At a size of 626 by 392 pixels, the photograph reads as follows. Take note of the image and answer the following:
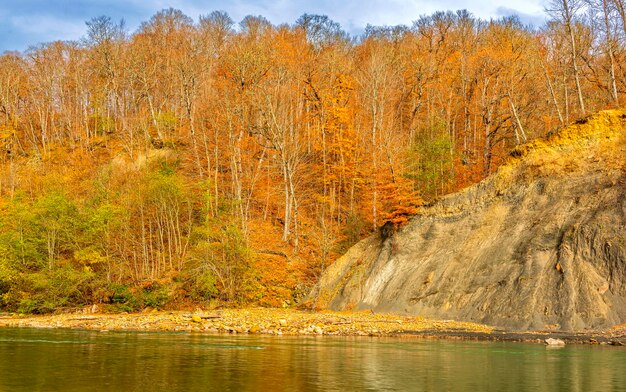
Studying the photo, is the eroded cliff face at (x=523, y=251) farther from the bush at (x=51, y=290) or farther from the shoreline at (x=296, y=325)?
the bush at (x=51, y=290)

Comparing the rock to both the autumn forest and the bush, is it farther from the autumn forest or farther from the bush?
the bush

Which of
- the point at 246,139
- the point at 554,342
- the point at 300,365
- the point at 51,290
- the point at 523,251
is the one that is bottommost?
the point at 554,342

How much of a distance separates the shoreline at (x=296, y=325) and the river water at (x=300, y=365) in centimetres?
204

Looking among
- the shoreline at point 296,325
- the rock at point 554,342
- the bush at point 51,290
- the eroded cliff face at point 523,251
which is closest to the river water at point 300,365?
the rock at point 554,342

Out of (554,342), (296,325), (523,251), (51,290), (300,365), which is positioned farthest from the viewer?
(51,290)

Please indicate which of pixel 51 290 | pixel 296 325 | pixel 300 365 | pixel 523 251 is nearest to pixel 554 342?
pixel 523 251

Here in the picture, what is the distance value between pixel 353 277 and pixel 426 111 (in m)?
30.4

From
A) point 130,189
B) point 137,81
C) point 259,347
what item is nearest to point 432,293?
point 259,347

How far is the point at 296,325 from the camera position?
30.9 metres

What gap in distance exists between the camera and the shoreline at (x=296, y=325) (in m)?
26.0

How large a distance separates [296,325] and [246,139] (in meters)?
25.8

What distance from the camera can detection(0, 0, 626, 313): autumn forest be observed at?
41.1 m

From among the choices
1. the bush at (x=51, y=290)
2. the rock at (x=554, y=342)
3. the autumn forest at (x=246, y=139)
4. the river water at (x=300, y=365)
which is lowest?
the rock at (x=554, y=342)

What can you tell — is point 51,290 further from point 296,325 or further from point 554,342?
point 554,342
